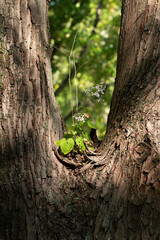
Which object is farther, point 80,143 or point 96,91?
point 96,91

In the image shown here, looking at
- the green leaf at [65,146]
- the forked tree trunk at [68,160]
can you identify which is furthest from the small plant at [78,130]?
the forked tree trunk at [68,160]

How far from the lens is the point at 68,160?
180 cm

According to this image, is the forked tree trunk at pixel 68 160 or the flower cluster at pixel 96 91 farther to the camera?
the flower cluster at pixel 96 91

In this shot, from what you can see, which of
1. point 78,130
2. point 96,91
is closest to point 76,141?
point 78,130

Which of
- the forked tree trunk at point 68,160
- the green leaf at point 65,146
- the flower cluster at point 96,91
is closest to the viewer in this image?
the forked tree trunk at point 68,160

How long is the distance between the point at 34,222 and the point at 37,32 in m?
1.58

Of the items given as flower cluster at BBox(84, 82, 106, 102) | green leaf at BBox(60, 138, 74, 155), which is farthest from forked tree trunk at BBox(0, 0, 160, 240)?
flower cluster at BBox(84, 82, 106, 102)

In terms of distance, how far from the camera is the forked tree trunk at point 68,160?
4.87 feet

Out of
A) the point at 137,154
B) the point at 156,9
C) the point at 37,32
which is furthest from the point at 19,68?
the point at 156,9

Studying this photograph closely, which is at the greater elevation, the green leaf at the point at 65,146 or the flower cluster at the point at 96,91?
the flower cluster at the point at 96,91

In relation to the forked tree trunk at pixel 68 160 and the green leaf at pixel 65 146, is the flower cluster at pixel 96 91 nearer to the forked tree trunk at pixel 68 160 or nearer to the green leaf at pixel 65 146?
the forked tree trunk at pixel 68 160

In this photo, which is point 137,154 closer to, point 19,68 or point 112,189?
point 112,189

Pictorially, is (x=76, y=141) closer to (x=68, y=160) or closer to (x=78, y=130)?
(x=68, y=160)

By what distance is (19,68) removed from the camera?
1.71 m
